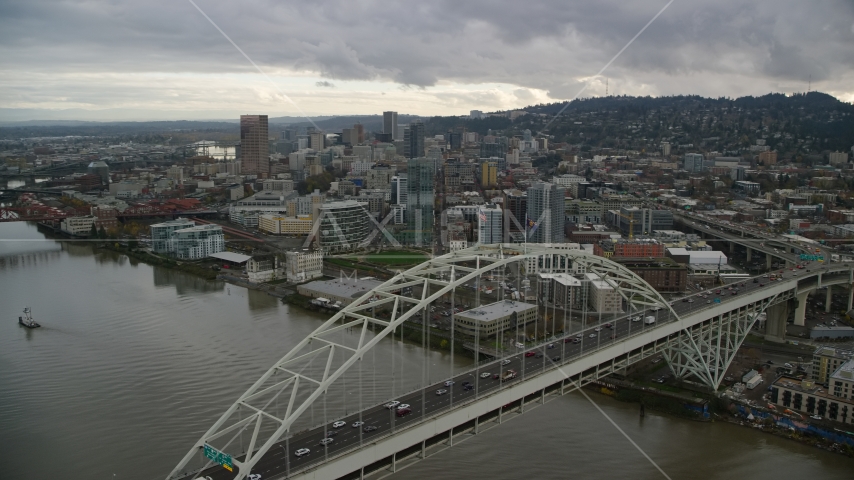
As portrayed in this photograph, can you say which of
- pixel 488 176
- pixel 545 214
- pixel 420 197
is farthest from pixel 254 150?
pixel 545 214

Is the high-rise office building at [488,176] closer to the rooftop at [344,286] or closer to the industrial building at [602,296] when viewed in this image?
the rooftop at [344,286]

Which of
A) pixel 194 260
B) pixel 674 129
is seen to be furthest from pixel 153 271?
pixel 674 129

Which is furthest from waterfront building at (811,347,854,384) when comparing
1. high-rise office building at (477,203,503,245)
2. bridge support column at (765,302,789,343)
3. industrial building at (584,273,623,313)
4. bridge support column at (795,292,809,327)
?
high-rise office building at (477,203,503,245)

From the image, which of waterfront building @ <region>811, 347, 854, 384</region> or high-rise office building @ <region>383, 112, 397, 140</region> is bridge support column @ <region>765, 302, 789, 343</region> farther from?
high-rise office building @ <region>383, 112, 397, 140</region>

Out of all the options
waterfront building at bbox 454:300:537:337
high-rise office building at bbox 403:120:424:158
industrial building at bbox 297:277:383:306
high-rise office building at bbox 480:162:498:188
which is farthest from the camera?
high-rise office building at bbox 403:120:424:158

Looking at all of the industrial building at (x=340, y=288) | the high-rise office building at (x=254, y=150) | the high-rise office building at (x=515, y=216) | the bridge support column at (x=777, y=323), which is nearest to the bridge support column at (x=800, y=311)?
the bridge support column at (x=777, y=323)

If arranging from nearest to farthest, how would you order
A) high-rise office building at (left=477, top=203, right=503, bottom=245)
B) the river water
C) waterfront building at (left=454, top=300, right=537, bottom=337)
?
the river water → waterfront building at (left=454, top=300, right=537, bottom=337) → high-rise office building at (left=477, top=203, right=503, bottom=245)

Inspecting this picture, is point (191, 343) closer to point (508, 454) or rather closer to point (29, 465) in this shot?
point (29, 465)

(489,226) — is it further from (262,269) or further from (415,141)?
(415,141)
